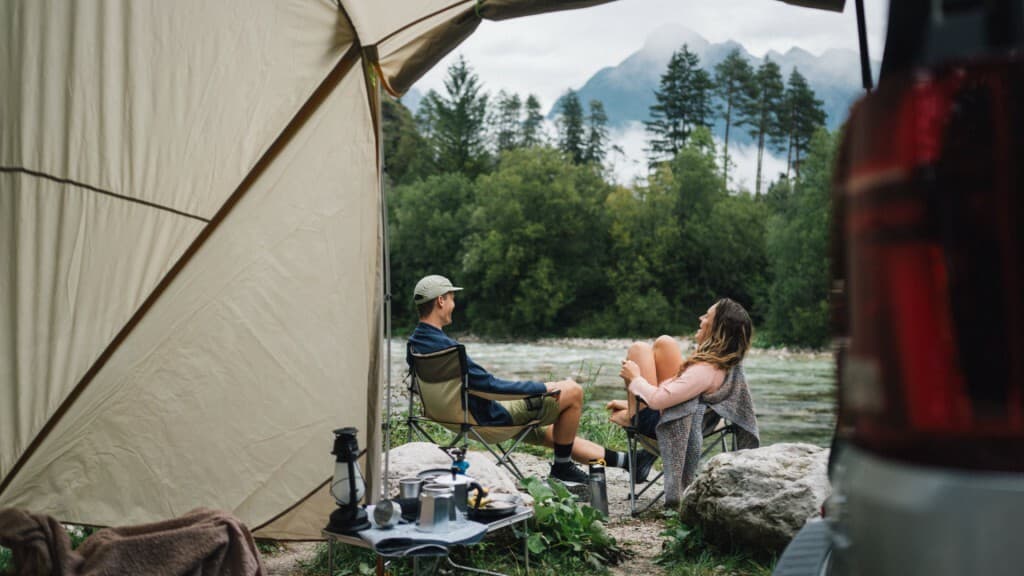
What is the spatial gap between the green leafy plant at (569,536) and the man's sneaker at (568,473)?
3.40 ft

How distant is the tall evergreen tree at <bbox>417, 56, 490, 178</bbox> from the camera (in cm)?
4331

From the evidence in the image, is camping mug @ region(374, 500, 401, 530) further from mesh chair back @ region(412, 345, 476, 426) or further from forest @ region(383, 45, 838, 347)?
forest @ region(383, 45, 838, 347)

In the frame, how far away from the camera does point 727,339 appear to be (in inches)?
167

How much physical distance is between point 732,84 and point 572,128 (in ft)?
37.2

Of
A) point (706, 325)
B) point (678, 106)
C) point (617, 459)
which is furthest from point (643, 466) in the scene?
point (678, 106)

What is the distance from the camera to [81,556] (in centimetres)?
254

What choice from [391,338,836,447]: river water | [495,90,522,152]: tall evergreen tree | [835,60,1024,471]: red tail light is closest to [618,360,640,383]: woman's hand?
[391,338,836,447]: river water

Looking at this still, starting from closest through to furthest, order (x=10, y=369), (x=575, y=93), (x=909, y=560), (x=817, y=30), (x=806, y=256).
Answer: (x=909, y=560) < (x=10, y=369) < (x=806, y=256) < (x=575, y=93) < (x=817, y=30)

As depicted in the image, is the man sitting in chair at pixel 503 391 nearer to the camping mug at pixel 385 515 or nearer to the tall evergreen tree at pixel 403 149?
the camping mug at pixel 385 515

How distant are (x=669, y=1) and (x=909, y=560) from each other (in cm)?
16580

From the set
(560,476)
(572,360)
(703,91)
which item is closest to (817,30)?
(703,91)

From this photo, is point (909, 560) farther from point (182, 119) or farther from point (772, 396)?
point (772, 396)

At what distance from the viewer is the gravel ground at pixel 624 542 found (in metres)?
3.34

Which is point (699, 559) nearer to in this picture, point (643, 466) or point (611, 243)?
point (643, 466)
